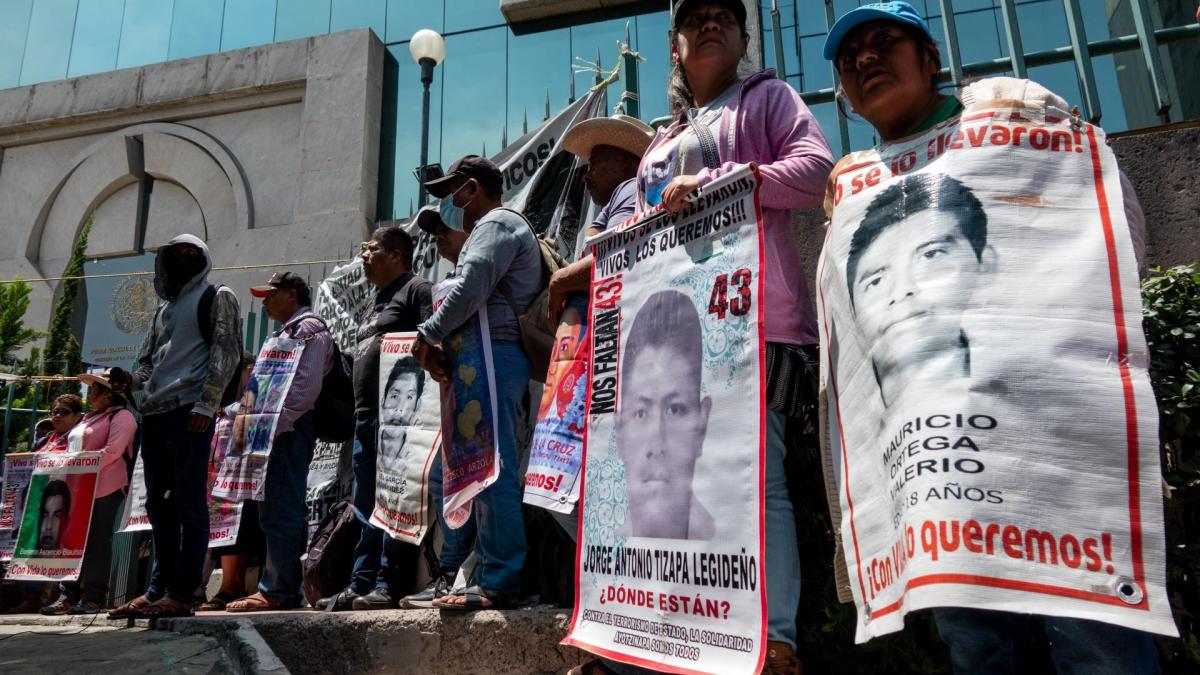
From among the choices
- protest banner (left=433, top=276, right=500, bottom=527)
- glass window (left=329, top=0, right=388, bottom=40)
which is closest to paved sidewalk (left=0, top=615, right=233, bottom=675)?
protest banner (left=433, top=276, right=500, bottom=527)

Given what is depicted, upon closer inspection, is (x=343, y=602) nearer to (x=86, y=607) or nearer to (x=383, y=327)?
(x=383, y=327)

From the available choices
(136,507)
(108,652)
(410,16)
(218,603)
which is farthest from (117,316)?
(108,652)

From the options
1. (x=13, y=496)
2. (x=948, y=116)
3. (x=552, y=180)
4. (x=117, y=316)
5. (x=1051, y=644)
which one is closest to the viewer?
(x=1051, y=644)

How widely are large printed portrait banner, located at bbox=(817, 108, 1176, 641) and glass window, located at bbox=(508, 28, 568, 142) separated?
10.2m

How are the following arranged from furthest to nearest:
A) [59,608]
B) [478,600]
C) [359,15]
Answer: [359,15] → [59,608] → [478,600]

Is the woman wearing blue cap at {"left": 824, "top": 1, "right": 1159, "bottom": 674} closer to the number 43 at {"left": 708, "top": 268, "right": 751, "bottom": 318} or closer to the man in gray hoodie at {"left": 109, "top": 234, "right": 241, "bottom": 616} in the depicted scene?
the number 43 at {"left": 708, "top": 268, "right": 751, "bottom": 318}

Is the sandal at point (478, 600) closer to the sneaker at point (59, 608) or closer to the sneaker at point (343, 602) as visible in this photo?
the sneaker at point (343, 602)

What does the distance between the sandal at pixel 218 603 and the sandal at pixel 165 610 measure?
25.8 inches

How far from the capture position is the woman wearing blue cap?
1.63 meters

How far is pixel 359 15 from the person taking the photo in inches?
559

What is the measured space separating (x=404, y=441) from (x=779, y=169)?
7.03ft

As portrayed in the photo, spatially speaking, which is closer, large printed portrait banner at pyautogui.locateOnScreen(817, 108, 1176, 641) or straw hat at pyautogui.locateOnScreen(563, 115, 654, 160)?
large printed portrait banner at pyautogui.locateOnScreen(817, 108, 1176, 641)

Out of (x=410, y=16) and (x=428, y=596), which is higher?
(x=410, y=16)

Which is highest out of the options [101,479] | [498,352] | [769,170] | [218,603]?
[769,170]
